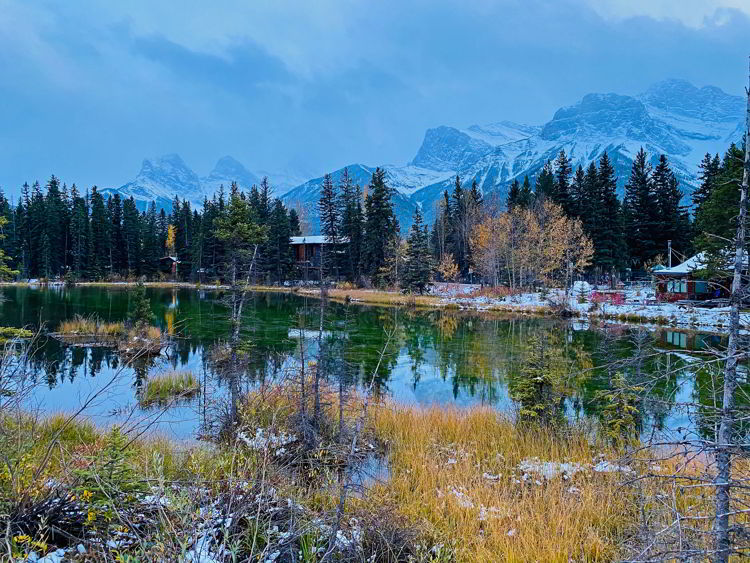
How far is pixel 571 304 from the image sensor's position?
31062 millimetres

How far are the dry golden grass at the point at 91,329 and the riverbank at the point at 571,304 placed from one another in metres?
7.71

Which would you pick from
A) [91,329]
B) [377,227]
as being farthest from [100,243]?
[91,329]

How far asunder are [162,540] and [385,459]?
179 inches

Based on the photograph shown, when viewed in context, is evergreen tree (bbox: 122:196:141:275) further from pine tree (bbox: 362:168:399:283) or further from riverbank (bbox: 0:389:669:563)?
riverbank (bbox: 0:389:669:563)

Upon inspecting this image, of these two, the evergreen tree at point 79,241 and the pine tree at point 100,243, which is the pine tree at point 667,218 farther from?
the evergreen tree at point 79,241

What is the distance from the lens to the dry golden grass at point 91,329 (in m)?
20.5

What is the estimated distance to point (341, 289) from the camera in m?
48.8

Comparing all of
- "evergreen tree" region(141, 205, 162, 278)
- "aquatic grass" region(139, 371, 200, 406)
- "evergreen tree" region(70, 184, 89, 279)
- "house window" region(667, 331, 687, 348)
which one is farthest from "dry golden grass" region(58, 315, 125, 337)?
"evergreen tree" region(141, 205, 162, 278)

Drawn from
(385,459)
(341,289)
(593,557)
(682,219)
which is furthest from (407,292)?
(593,557)

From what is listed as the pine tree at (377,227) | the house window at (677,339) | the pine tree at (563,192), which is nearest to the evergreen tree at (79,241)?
the pine tree at (377,227)

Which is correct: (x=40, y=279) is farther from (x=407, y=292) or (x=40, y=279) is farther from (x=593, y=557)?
(x=593, y=557)

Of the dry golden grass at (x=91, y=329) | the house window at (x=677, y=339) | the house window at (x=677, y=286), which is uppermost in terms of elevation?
the house window at (x=677, y=286)

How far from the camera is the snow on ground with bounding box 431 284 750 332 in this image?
2381cm

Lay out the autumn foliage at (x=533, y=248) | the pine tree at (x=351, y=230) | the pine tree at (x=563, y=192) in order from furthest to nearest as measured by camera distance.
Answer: the pine tree at (x=351, y=230)
the pine tree at (x=563, y=192)
the autumn foliage at (x=533, y=248)
